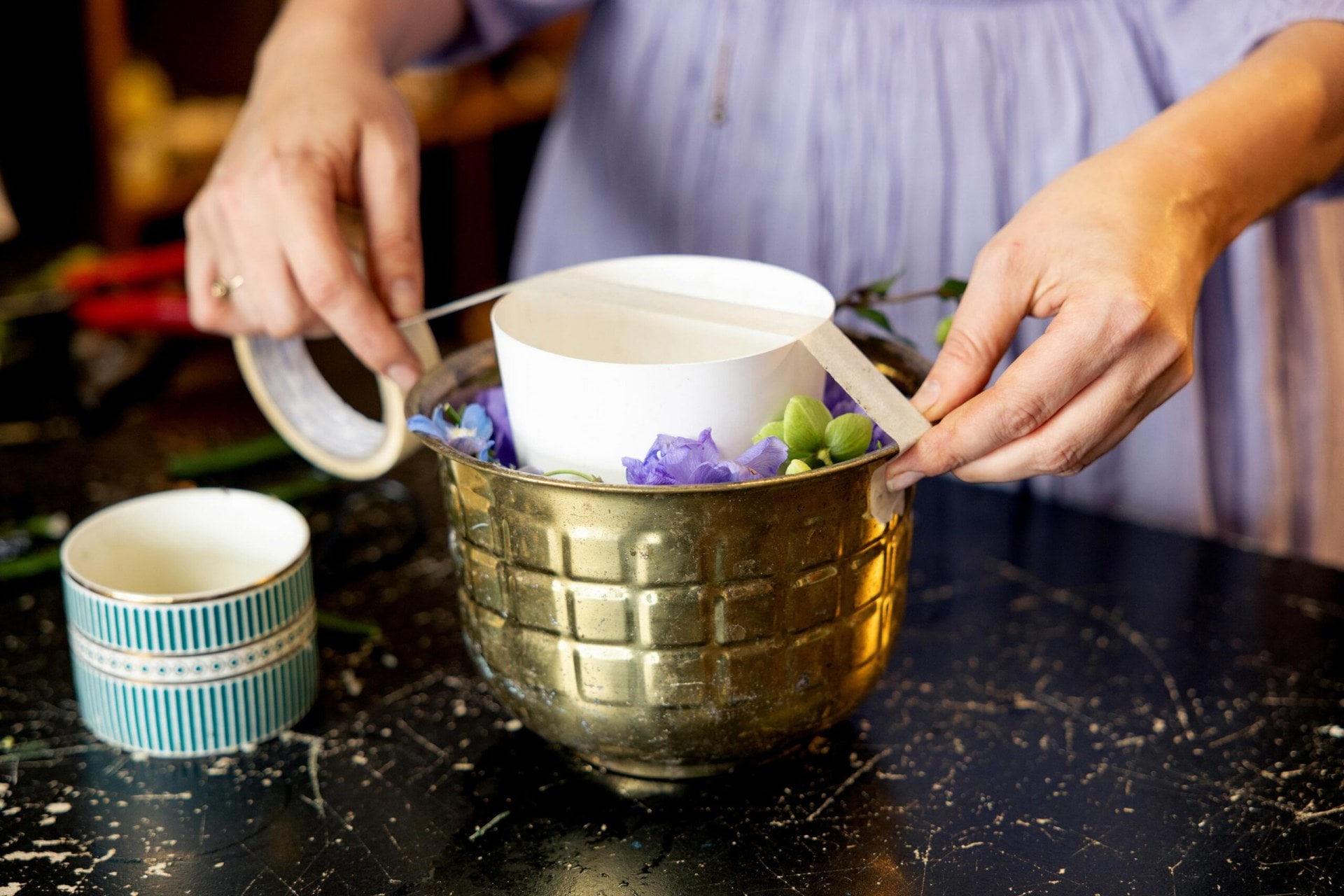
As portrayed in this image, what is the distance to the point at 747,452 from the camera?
56cm

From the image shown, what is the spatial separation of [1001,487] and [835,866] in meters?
0.52

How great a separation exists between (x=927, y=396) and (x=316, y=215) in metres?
0.39

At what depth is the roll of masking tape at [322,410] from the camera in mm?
780

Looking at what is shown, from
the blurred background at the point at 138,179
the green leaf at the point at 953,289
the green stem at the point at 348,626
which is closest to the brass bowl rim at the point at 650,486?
the green leaf at the point at 953,289

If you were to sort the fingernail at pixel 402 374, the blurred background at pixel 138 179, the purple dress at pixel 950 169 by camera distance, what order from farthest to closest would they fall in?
the blurred background at pixel 138 179 → the purple dress at pixel 950 169 → the fingernail at pixel 402 374

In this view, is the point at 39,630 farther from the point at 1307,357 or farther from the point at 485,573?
the point at 1307,357

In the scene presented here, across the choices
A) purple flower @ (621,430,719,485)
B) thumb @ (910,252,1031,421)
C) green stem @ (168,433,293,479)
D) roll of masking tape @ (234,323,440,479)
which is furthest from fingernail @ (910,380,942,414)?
green stem @ (168,433,293,479)

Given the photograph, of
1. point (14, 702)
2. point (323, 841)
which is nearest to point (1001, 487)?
point (323, 841)

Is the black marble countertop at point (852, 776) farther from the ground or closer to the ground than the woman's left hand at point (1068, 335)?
closer to the ground

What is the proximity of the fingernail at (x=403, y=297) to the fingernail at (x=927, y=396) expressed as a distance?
34 cm

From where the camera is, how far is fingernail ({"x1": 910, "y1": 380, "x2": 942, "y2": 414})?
58 centimetres

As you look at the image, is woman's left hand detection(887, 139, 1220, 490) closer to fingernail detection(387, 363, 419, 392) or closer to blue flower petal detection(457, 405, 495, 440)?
blue flower petal detection(457, 405, 495, 440)

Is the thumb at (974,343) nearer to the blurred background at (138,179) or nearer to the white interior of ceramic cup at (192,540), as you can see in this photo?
the white interior of ceramic cup at (192,540)

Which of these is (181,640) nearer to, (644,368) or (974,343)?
(644,368)
